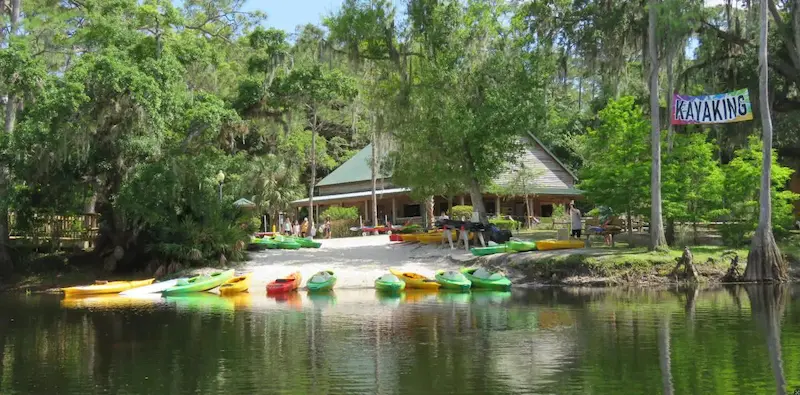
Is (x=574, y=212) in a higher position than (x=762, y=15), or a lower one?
lower

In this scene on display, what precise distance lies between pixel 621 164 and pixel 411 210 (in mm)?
23189

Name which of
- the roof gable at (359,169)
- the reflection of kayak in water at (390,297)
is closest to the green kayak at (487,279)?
the reflection of kayak in water at (390,297)

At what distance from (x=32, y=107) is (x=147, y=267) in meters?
6.90

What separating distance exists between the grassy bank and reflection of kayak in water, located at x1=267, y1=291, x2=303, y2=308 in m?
7.00

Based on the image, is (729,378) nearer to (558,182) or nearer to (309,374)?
(309,374)

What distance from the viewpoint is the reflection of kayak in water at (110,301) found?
2072 centimetres

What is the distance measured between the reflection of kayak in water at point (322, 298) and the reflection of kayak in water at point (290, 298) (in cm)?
38

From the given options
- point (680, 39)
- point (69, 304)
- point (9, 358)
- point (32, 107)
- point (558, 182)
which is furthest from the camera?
point (558, 182)

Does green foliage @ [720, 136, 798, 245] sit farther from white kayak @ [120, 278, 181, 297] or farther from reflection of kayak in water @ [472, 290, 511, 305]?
white kayak @ [120, 278, 181, 297]

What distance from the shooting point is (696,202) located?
2694cm

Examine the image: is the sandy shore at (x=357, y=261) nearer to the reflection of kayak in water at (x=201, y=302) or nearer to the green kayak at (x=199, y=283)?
the green kayak at (x=199, y=283)

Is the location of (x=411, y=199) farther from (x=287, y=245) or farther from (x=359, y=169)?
(x=287, y=245)

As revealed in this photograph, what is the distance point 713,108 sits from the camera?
2361cm

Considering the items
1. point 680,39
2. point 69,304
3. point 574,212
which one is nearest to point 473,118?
point 574,212
